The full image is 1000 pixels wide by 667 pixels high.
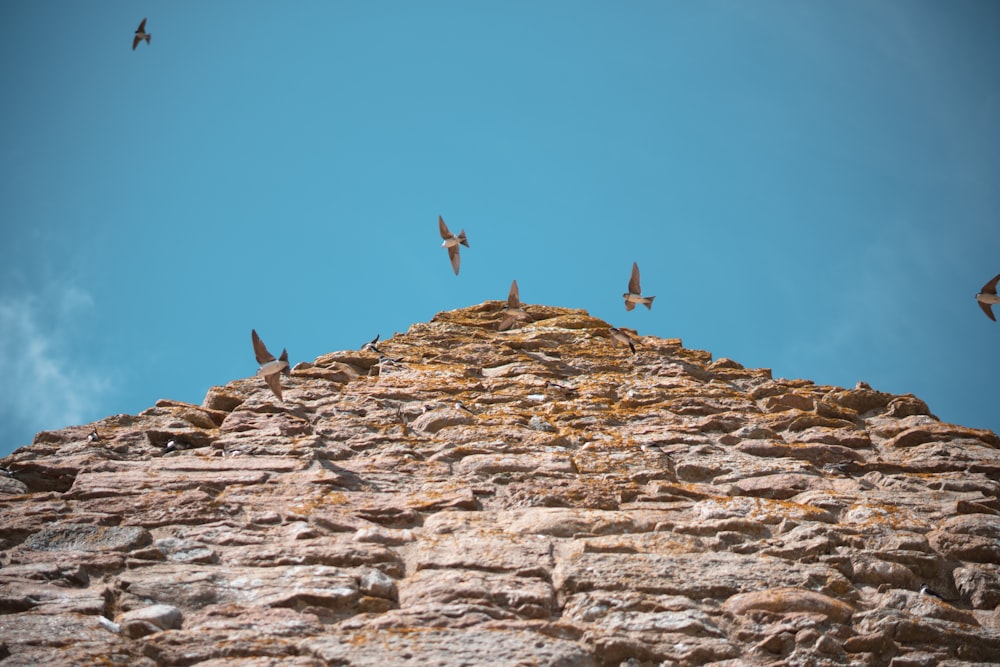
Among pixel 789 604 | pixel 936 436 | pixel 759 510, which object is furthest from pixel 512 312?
pixel 789 604

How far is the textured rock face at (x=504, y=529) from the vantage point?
6.63m

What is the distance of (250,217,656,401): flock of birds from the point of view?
36.4ft

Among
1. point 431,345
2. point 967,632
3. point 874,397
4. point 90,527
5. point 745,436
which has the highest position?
point 431,345

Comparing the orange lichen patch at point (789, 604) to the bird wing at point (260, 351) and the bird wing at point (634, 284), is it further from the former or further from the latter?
the bird wing at point (634, 284)

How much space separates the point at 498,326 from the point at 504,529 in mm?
6777

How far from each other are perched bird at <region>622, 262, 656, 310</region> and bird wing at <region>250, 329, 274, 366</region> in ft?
22.2

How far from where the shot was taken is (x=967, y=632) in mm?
6926

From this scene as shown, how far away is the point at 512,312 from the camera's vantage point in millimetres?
14750

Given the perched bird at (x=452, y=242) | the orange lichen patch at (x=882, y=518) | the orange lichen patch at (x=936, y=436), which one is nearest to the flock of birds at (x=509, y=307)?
the perched bird at (x=452, y=242)

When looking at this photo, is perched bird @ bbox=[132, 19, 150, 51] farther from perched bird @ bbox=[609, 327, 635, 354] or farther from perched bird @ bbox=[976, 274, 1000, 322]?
perched bird @ bbox=[976, 274, 1000, 322]

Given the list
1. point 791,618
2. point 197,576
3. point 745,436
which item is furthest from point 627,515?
point 197,576

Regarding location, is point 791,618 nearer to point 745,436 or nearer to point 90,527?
point 745,436

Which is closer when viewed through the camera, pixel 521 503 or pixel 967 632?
pixel 967 632

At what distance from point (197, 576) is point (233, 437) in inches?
119
